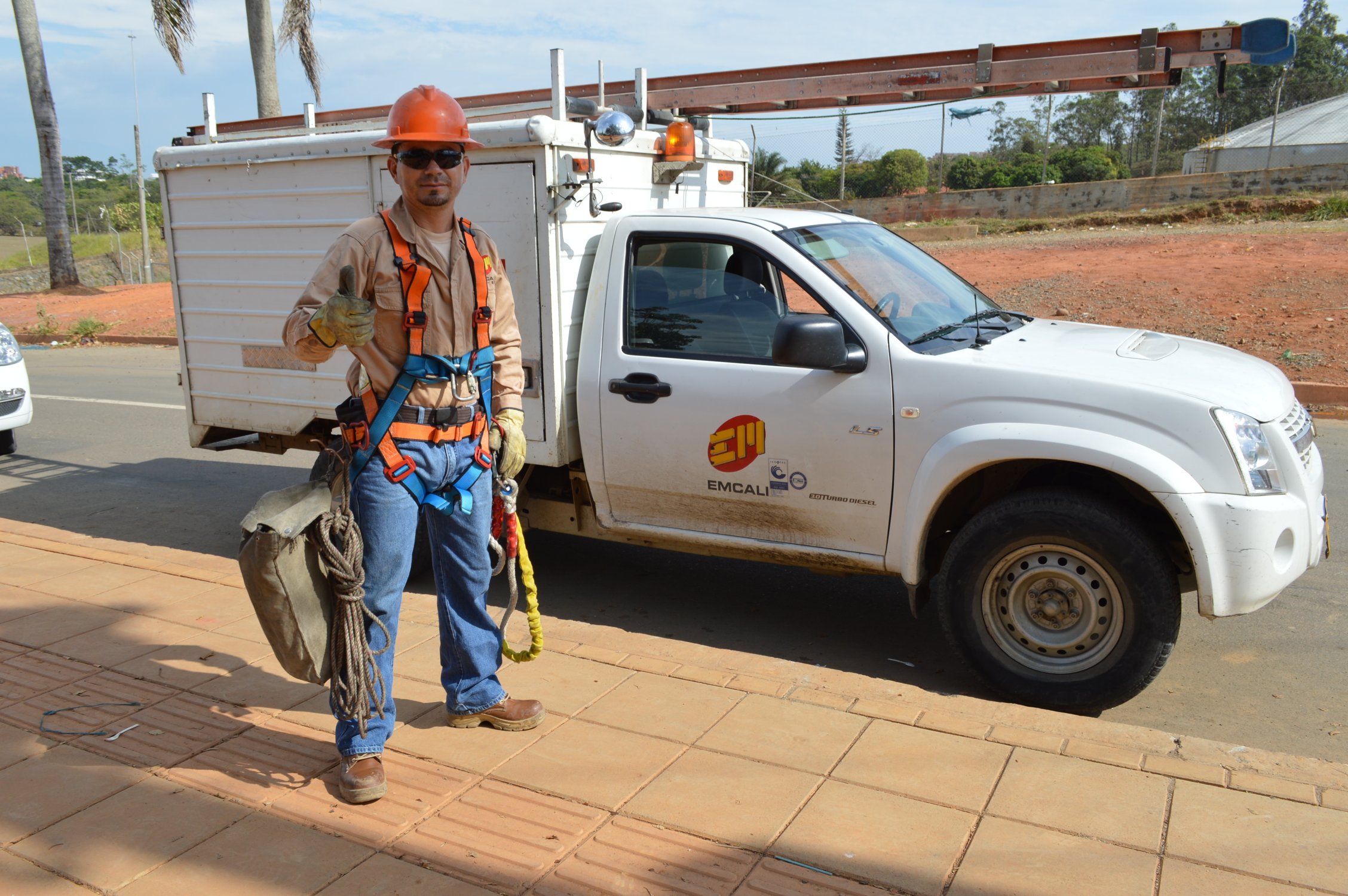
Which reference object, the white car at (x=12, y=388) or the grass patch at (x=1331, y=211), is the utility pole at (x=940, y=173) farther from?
the white car at (x=12, y=388)

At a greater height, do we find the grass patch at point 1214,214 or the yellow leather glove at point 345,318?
the grass patch at point 1214,214

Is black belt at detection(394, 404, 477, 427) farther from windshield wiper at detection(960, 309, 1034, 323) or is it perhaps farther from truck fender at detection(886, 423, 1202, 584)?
windshield wiper at detection(960, 309, 1034, 323)

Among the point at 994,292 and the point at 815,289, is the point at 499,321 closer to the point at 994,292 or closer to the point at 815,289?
the point at 815,289

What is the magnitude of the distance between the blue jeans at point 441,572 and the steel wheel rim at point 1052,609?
196 cm

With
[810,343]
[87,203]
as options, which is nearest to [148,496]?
[810,343]

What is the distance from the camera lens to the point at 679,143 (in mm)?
5703

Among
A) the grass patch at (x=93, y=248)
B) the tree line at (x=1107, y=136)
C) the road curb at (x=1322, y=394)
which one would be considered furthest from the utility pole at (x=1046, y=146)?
the grass patch at (x=93, y=248)

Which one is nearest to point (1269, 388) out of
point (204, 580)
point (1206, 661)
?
point (1206, 661)

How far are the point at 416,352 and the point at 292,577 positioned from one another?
751 millimetres

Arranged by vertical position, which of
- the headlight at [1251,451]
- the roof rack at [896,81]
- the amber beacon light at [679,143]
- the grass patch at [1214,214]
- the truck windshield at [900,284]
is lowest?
the headlight at [1251,451]

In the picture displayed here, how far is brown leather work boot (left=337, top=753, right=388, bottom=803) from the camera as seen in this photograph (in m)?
3.23

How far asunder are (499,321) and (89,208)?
7803 centimetres

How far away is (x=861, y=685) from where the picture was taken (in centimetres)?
419

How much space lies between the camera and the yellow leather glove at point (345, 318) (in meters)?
3.00
